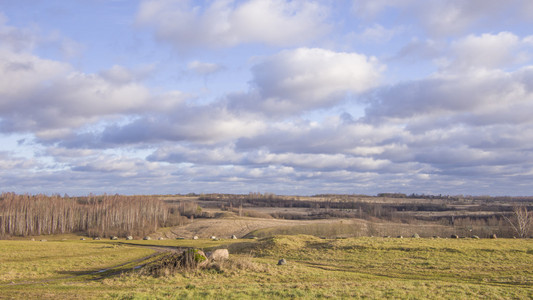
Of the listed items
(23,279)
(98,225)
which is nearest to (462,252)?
(23,279)

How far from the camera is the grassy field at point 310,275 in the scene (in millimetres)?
21312

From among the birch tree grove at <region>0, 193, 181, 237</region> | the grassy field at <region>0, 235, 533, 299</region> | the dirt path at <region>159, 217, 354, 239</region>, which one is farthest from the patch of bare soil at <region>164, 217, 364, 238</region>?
the grassy field at <region>0, 235, 533, 299</region>

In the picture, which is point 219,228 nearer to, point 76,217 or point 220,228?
point 220,228

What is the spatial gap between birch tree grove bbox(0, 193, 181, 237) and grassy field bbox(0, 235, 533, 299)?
3026 inches

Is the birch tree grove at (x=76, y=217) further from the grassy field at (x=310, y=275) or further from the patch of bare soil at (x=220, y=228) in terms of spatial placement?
the grassy field at (x=310, y=275)

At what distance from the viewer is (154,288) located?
2345cm

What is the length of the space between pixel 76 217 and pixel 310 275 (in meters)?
118

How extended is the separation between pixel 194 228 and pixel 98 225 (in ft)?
99.0

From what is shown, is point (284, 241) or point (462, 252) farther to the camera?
point (284, 241)

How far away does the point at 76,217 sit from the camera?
127125 millimetres

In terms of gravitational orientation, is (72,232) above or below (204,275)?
below

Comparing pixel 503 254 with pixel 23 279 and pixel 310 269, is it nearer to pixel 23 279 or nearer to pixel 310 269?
pixel 310 269

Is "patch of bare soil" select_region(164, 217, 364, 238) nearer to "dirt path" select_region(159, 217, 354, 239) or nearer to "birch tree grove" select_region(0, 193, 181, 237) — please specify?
"dirt path" select_region(159, 217, 354, 239)

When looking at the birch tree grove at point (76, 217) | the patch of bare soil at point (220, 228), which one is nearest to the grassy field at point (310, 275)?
the patch of bare soil at point (220, 228)
